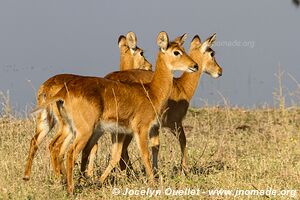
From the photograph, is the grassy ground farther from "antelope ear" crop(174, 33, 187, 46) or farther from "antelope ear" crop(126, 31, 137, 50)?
"antelope ear" crop(126, 31, 137, 50)

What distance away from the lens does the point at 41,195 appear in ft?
25.8

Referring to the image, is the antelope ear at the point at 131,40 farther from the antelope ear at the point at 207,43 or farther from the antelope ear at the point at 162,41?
the antelope ear at the point at 162,41

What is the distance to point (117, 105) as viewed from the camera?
830 centimetres

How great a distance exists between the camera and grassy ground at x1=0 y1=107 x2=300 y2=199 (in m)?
8.18

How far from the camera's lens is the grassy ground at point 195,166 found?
818 centimetres

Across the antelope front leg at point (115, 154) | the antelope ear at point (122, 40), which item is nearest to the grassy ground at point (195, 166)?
the antelope front leg at point (115, 154)

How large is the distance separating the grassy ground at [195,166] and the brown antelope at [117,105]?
15.3 inches

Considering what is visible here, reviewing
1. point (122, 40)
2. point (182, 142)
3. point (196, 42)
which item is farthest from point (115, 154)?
point (122, 40)

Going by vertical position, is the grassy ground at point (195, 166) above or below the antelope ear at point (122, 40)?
below

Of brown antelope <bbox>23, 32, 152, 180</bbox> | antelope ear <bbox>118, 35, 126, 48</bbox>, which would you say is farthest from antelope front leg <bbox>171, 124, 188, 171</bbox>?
antelope ear <bbox>118, 35, 126, 48</bbox>

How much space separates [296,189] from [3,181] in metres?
3.55

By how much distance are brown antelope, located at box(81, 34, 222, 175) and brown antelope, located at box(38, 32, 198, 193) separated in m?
0.38

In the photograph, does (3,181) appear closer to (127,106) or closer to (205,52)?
(127,106)

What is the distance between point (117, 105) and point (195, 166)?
2356 millimetres
